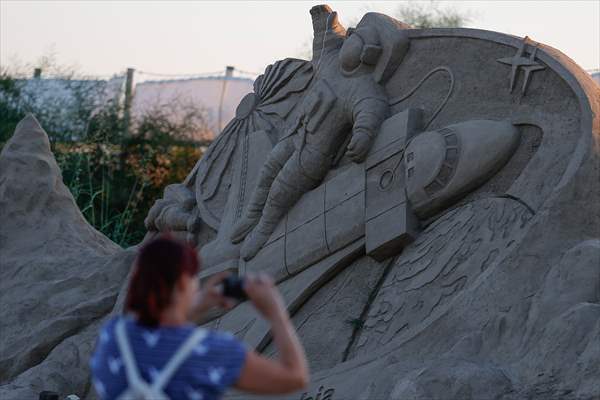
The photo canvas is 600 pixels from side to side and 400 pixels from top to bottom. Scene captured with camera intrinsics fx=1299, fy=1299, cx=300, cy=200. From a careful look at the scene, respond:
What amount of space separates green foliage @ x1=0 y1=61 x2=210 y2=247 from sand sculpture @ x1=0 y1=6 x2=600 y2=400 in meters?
7.65

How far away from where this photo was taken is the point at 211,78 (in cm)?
2070

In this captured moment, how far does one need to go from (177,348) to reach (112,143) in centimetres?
1519

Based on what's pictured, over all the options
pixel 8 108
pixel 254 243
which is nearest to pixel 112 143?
pixel 8 108

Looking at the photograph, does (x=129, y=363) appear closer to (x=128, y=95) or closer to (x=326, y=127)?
(x=326, y=127)

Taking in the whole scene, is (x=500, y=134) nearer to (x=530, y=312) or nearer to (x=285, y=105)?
(x=530, y=312)

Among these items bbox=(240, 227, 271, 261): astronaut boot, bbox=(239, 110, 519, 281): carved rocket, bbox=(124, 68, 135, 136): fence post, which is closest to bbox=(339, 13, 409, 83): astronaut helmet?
bbox=(239, 110, 519, 281): carved rocket

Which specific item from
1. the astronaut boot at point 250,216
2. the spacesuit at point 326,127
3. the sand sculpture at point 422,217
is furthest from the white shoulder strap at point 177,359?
the astronaut boot at point 250,216

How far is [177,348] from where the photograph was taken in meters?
2.79

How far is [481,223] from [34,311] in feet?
12.6

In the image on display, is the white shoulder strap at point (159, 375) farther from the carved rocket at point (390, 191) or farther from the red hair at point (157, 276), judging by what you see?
the carved rocket at point (390, 191)

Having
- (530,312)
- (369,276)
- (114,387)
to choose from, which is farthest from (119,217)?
(114,387)

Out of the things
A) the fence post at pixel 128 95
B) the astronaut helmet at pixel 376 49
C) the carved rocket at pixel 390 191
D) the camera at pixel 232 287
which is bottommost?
the fence post at pixel 128 95

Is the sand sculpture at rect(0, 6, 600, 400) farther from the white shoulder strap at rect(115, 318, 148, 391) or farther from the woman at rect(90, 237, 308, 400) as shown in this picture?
the white shoulder strap at rect(115, 318, 148, 391)

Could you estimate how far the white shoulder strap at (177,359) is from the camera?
9.12 ft
